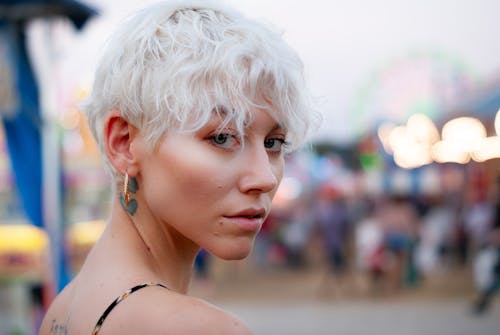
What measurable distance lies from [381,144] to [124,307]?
57.2 feet

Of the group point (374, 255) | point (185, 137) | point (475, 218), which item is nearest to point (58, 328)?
point (185, 137)

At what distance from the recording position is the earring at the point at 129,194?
51.0 inches

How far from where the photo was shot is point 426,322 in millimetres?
8898

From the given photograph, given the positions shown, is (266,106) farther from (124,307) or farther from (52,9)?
(52,9)

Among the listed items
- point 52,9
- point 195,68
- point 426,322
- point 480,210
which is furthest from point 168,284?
point 480,210

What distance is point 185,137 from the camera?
119 centimetres

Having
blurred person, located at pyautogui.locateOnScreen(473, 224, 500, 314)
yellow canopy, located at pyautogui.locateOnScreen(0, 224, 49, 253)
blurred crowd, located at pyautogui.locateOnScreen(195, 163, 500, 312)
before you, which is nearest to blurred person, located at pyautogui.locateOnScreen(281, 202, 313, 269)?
blurred crowd, located at pyautogui.locateOnScreen(195, 163, 500, 312)

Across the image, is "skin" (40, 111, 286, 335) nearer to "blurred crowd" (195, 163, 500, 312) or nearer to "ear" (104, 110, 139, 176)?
"ear" (104, 110, 139, 176)

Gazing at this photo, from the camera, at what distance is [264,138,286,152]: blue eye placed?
128 cm

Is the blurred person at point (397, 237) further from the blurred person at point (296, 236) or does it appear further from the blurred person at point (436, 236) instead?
the blurred person at point (296, 236)

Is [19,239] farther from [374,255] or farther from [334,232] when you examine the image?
[334,232]

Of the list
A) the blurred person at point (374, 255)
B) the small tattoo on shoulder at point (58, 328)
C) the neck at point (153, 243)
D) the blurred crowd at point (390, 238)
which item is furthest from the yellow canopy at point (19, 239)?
the neck at point (153, 243)

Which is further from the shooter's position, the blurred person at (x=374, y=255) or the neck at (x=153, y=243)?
the blurred person at (x=374, y=255)

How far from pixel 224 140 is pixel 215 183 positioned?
0.25ft
